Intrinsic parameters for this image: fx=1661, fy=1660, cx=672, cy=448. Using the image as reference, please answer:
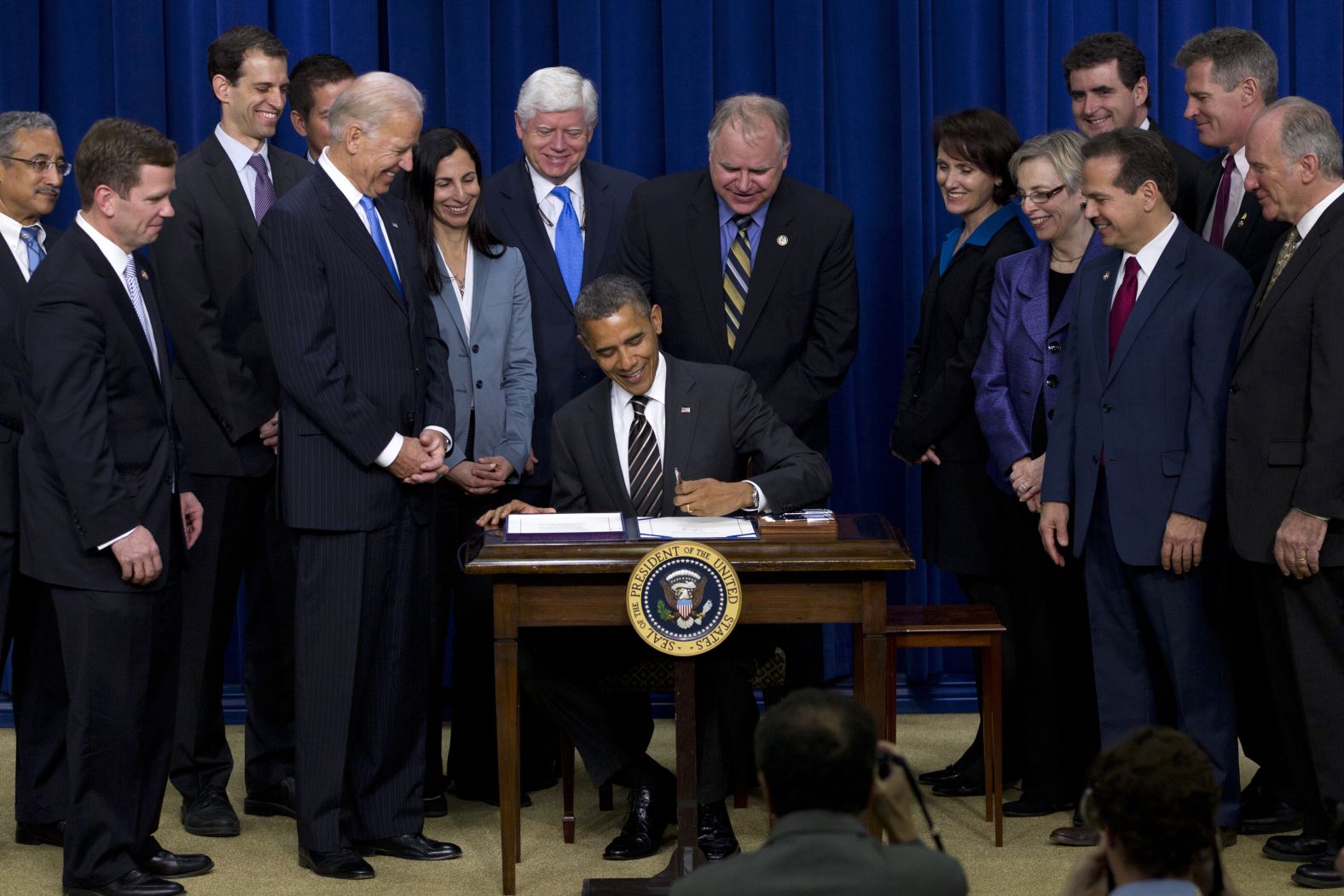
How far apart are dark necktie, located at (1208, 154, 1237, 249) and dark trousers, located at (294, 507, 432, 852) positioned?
2.16 meters

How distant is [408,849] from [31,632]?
1.10 meters

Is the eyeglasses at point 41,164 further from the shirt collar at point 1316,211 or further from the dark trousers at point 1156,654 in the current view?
the shirt collar at point 1316,211

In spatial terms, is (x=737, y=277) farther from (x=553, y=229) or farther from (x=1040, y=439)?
(x=1040, y=439)

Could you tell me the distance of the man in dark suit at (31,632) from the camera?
4.11 m

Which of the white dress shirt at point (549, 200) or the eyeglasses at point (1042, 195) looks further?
the white dress shirt at point (549, 200)

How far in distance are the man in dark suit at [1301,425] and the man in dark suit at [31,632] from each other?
2.88m

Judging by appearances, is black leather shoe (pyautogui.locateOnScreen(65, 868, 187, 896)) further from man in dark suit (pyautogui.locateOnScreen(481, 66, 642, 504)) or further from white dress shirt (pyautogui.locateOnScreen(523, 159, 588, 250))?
white dress shirt (pyautogui.locateOnScreen(523, 159, 588, 250))

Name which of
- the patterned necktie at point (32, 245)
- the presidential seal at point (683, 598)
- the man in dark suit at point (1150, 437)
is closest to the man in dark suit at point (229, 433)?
the patterned necktie at point (32, 245)

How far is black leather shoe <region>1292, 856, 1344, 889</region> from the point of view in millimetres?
3725

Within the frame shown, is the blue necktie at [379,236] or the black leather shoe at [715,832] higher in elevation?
the blue necktie at [379,236]

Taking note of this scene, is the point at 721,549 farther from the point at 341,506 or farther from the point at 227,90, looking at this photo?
the point at 227,90

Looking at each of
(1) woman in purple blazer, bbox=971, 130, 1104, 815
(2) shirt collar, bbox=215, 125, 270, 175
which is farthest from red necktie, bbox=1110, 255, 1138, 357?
(2) shirt collar, bbox=215, 125, 270, 175

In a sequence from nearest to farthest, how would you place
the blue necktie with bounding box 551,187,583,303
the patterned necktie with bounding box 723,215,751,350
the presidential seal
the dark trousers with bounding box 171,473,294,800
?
the presidential seal < the dark trousers with bounding box 171,473,294,800 < the patterned necktie with bounding box 723,215,751,350 < the blue necktie with bounding box 551,187,583,303

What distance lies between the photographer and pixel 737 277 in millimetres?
4621
